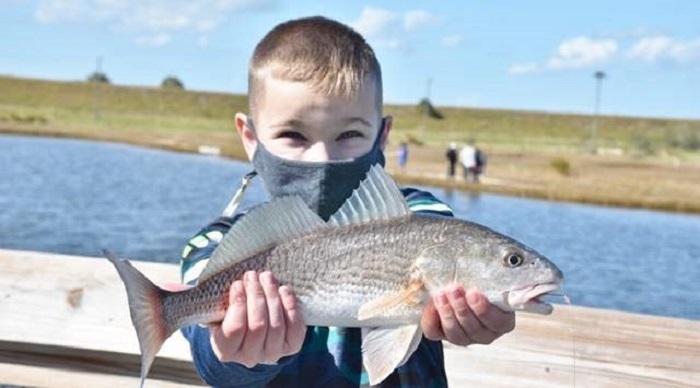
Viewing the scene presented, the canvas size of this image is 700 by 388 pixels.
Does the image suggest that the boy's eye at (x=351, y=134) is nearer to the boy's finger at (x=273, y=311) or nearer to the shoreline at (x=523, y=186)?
the boy's finger at (x=273, y=311)

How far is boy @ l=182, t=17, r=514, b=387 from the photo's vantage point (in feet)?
8.41

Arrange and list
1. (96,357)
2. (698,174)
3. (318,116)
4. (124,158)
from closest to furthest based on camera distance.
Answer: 1. (318,116)
2. (96,357)
3. (124,158)
4. (698,174)

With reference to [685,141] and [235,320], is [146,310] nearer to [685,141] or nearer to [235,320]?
[235,320]

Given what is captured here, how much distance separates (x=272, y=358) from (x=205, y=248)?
445 millimetres

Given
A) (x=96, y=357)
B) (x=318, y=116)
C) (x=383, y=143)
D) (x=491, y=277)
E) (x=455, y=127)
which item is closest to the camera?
(x=491, y=277)

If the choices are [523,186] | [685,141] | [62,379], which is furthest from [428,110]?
[62,379]

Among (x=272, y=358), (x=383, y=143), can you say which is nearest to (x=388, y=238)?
(x=272, y=358)

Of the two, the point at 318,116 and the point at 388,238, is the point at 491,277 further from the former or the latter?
the point at 318,116

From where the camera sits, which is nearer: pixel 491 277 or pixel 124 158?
pixel 491 277

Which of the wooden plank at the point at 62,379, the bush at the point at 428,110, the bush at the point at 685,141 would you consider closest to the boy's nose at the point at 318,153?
the wooden plank at the point at 62,379

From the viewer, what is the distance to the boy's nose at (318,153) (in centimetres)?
266

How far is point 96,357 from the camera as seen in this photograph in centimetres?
354

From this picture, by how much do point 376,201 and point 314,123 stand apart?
0.34m

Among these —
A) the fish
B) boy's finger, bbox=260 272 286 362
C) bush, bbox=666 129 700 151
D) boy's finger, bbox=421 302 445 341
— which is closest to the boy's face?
the fish
